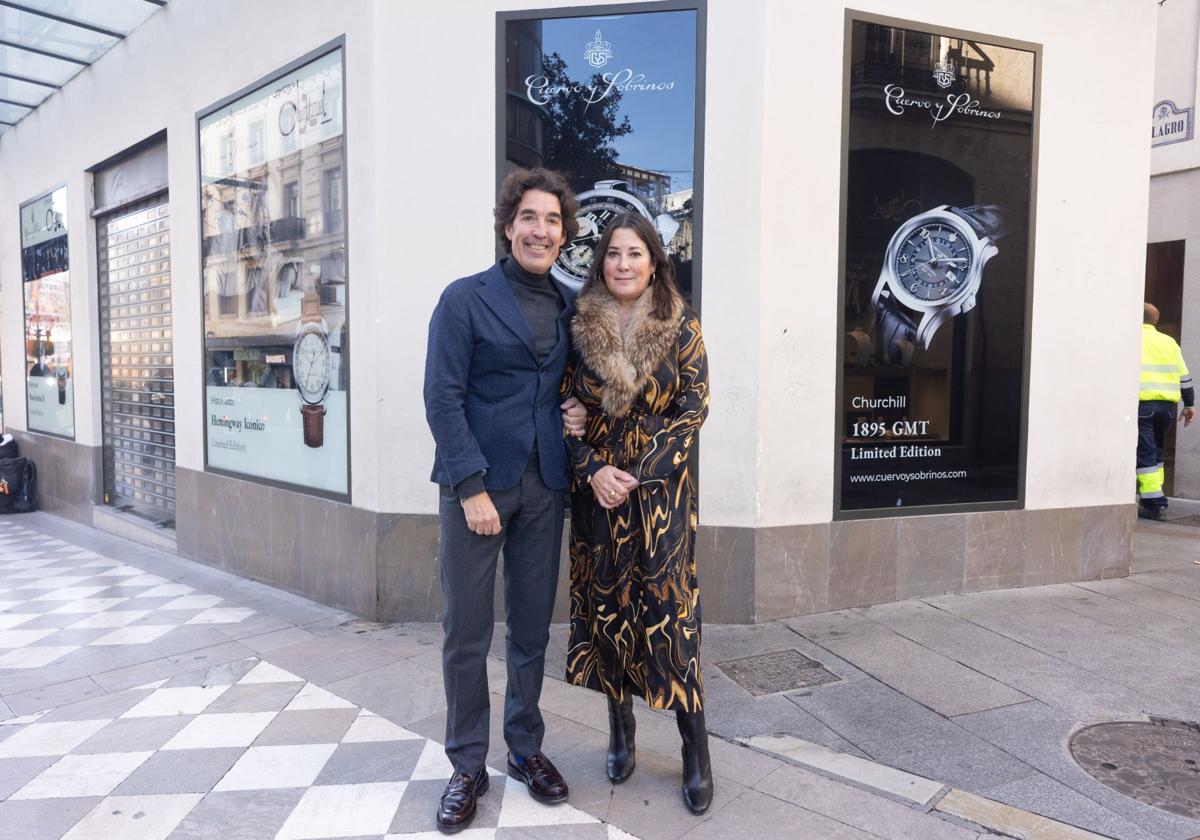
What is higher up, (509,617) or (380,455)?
(380,455)

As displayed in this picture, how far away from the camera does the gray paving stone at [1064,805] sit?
103 inches

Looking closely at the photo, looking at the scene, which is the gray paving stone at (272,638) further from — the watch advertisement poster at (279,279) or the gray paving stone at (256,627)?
the watch advertisement poster at (279,279)

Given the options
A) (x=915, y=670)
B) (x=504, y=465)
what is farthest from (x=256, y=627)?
(x=915, y=670)

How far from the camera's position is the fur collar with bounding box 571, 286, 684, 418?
2.72m

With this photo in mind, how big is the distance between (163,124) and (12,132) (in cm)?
524

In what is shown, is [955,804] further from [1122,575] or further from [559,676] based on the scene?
[1122,575]

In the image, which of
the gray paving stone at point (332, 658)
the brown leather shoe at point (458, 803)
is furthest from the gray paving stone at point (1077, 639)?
the gray paving stone at point (332, 658)

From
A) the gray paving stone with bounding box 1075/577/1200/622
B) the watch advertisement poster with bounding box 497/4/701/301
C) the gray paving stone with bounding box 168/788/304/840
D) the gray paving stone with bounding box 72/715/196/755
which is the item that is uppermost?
the watch advertisement poster with bounding box 497/4/701/301

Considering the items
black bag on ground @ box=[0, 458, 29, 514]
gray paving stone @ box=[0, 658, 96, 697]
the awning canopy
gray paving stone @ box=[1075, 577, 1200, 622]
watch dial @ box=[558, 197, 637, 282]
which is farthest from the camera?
black bag on ground @ box=[0, 458, 29, 514]

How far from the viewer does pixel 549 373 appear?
9.25 feet

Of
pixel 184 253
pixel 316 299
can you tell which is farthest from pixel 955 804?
pixel 184 253

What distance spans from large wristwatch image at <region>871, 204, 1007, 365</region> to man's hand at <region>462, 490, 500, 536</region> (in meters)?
3.22

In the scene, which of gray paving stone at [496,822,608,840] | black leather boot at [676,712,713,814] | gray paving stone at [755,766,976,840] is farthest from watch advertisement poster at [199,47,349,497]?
gray paving stone at [755,766,976,840]

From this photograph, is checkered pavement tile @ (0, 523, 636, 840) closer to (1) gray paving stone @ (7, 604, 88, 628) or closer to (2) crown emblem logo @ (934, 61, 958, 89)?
(1) gray paving stone @ (7, 604, 88, 628)
